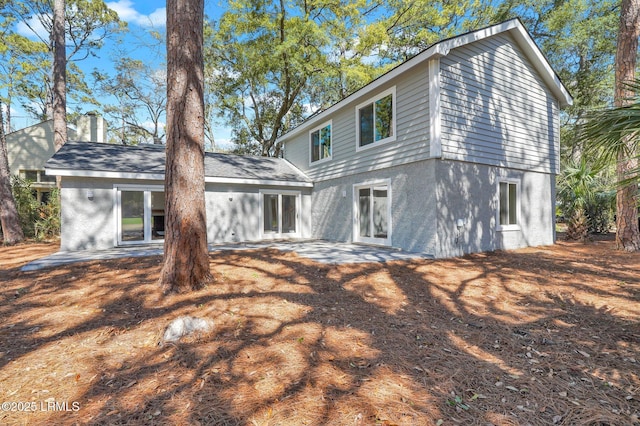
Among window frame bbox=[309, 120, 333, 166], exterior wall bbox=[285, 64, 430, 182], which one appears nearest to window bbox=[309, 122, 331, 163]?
window frame bbox=[309, 120, 333, 166]

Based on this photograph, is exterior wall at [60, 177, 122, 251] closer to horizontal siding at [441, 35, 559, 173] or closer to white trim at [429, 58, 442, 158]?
white trim at [429, 58, 442, 158]

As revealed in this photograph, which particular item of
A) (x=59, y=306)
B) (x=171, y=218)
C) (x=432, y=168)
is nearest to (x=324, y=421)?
(x=171, y=218)

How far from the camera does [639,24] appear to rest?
309 inches

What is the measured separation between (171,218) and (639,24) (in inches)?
469

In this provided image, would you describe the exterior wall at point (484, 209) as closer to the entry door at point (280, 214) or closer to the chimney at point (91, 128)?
the entry door at point (280, 214)

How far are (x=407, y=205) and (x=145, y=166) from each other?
8515 millimetres

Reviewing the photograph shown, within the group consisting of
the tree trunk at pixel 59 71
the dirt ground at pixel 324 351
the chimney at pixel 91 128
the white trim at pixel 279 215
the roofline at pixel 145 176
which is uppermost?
the tree trunk at pixel 59 71

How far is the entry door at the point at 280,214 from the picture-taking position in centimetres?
1205

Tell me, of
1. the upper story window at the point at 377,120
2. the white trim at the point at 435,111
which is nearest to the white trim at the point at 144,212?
the upper story window at the point at 377,120

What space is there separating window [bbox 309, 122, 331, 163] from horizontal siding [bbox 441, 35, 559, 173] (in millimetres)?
4898

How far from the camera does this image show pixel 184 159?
446 cm

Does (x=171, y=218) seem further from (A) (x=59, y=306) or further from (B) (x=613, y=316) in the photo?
(B) (x=613, y=316)

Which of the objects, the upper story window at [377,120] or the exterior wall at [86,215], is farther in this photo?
the exterior wall at [86,215]

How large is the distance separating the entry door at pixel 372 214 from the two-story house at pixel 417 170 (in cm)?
5
